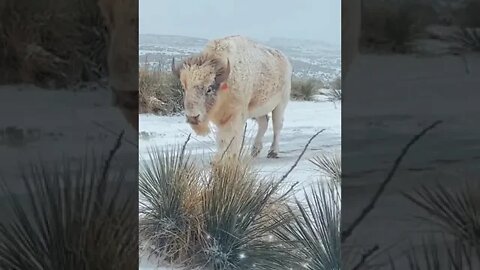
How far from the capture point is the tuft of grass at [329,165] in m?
1.79

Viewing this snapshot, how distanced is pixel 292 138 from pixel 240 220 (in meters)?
0.25

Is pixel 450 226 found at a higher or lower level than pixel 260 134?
lower

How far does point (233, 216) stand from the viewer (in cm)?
177

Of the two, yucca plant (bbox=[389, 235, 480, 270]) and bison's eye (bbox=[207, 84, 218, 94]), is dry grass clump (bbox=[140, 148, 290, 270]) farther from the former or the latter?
yucca plant (bbox=[389, 235, 480, 270])

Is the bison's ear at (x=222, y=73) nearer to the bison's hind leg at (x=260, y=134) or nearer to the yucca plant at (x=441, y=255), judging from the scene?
the bison's hind leg at (x=260, y=134)

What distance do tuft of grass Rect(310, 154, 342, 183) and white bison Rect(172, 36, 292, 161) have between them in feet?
0.38

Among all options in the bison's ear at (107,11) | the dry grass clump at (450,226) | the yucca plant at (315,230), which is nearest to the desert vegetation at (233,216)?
the yucca plant at (315,230)

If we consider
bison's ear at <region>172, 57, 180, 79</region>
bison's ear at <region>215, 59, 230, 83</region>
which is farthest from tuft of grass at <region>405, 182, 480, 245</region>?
bison's ear at <region>172, 57, 180, 79</region>

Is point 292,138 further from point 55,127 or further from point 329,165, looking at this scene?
A: point 55,127

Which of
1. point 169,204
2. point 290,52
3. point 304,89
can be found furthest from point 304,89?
point 169,204

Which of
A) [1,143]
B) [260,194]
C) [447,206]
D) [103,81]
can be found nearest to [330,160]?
[260,194]

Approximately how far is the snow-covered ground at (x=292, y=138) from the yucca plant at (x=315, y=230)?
0.05 meters

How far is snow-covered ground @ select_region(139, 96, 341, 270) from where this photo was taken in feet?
5.80

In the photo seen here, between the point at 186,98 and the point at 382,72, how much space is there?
1.62 ft
